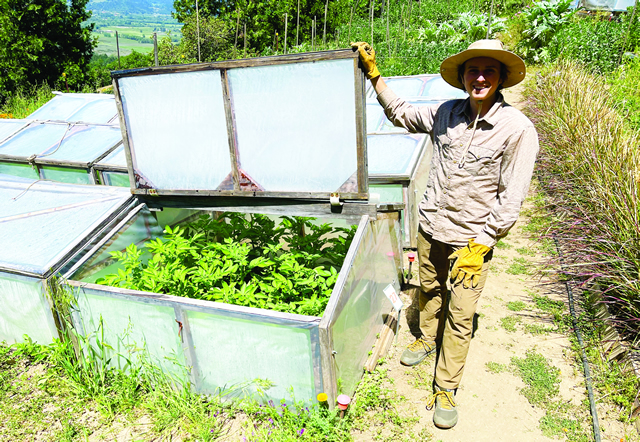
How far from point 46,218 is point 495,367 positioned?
3412mm

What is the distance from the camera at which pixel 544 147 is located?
593 centimetres

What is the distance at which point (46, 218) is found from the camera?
130 inches

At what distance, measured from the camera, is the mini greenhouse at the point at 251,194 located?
2.40m

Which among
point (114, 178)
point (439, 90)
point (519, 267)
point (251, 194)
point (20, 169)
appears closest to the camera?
point (251, 194)

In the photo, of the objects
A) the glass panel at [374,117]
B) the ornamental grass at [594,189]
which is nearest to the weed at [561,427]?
the ornamental grass at [594,189]

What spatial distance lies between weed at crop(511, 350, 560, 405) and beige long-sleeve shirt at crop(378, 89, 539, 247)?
1.06 meters

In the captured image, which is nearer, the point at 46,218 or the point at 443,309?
the point at 443,309

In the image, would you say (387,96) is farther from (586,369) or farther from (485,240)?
(586,369)

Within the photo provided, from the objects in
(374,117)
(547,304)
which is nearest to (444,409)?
(547,304)

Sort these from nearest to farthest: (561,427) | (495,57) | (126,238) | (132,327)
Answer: (495,57), (561,427), (132,327), (126,238)

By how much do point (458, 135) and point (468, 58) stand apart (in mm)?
413

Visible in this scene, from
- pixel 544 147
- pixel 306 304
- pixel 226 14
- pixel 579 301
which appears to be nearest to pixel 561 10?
pixel 544 147

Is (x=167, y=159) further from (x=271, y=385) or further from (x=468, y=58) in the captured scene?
(x=468, y=58)

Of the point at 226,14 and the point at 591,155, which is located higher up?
the point at 226,14
